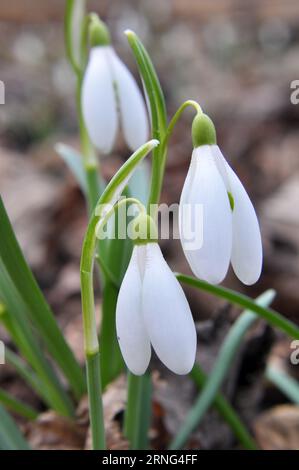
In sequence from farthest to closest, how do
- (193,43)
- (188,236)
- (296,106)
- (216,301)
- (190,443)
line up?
(193,43), (296,106), (216,301), (190,443), (188,236)

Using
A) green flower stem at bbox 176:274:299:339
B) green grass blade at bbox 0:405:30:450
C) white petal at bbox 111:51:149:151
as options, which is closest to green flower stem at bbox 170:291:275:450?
green flower stem at bbox 176:274:299:339

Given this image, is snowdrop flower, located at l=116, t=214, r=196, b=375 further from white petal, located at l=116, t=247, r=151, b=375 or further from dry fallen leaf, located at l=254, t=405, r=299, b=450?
dry fallen leaf, located at l=254, t=405, r=299, b=450

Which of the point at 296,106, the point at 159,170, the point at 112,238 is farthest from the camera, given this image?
the point at 296,106

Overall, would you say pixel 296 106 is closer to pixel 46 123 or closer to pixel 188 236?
pixel 46 123

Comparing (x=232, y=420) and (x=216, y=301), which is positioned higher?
(x=216, y=301)

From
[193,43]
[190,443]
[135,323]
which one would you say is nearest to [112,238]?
[135,323]

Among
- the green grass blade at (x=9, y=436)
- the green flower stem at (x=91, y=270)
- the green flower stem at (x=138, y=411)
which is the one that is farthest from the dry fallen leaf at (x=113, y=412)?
the green flower stem at (x=91, y=270)

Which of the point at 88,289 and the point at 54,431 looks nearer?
the point at 88,289

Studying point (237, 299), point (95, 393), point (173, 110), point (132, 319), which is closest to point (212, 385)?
point (237, 299)
